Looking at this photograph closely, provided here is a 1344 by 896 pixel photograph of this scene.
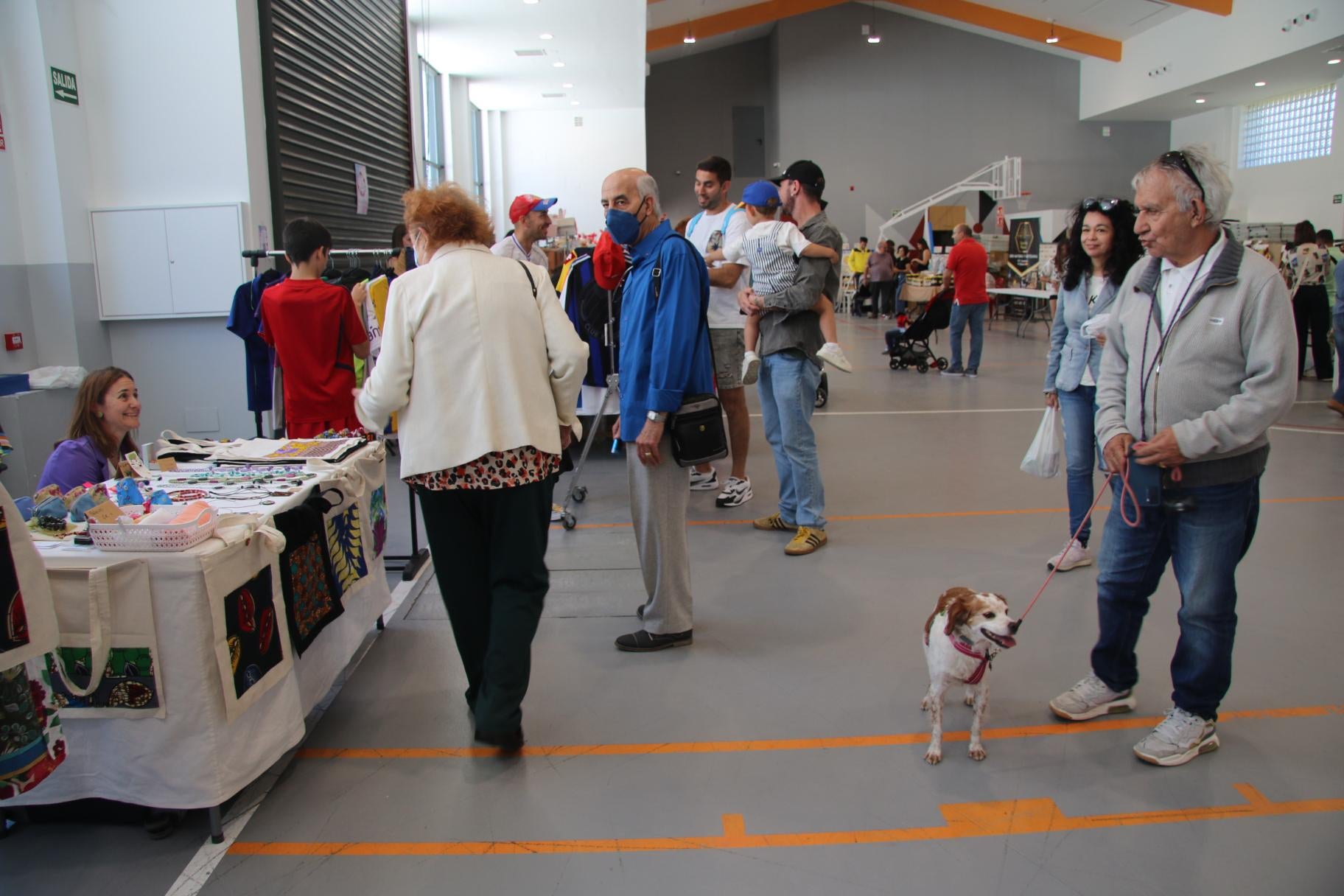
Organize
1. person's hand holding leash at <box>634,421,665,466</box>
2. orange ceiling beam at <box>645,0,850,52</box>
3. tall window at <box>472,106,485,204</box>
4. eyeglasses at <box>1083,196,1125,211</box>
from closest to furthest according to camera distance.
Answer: person's hand holding leash at <box>634,421,665,466</box>
eyeglasses at <box>1083,196,1125,211</box>
tall window at <box>472,106,485,204</box>
orange ceiling beam at <box>645,0,850,52</box>

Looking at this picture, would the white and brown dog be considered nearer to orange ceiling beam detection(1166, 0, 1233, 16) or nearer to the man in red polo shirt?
the man in red polo shirt

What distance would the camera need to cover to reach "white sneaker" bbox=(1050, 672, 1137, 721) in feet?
→ 8.85

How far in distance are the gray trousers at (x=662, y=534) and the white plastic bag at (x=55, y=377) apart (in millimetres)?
3915

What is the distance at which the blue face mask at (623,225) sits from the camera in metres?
2.90

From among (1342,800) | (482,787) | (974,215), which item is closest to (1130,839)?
(1342,800)

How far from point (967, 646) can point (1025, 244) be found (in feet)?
63.9

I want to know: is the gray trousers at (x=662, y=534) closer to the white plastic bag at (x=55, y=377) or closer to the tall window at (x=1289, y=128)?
the white plastic bag at (x=55, y=377)

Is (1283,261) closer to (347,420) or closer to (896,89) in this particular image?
(347,420)

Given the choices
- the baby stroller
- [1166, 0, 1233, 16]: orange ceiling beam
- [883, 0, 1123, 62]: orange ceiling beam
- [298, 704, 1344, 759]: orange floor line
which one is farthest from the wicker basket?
[883, 0, 1123, 62]: orange ceiling beam

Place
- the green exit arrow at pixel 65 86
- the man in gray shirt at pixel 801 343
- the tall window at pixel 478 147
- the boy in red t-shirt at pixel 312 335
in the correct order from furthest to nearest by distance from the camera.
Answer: the tall window at pixel 478 147, the green exit arrow at pixel 65 86, the man in gray shirt at pixel 801 343, the boy in red t-shirt at pixel 312 335

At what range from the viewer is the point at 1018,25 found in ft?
71.8

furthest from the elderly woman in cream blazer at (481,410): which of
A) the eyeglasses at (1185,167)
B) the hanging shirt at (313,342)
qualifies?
the eyeglasses at (1185,167)

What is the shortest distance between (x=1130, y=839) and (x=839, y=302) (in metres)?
20.0

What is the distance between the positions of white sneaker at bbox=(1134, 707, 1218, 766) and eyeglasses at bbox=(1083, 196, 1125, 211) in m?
1.99
